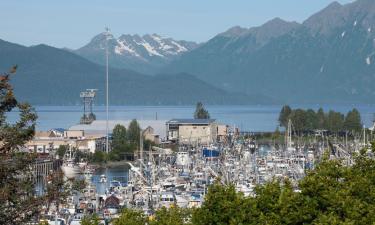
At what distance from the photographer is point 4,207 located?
10.1 m

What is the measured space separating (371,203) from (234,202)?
5.23 ft

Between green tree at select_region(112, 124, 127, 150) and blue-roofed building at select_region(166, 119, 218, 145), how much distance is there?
4.79 metres

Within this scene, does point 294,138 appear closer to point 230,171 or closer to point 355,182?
point 230,171

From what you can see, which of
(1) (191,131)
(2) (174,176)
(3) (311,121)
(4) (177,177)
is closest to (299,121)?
(3) (311,121)

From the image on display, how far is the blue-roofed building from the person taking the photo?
196 ft

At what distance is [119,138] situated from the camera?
54.7 m

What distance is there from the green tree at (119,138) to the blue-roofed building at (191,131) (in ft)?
15.7

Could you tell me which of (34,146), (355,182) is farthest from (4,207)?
(34,146)

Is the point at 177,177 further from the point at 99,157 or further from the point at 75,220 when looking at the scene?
the point at 99,157

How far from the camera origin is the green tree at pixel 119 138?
52.9 m

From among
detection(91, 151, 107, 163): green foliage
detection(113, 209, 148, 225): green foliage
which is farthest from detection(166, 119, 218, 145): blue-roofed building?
detection(113, 209, 148, 225): green foliage

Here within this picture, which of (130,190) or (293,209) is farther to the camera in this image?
(130,190)

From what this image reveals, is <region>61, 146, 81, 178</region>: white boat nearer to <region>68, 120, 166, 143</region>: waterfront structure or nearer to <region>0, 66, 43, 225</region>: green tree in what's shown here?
<region>68, 120, 166, 143</region>: waterfront structure

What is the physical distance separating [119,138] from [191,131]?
7.80 meters
